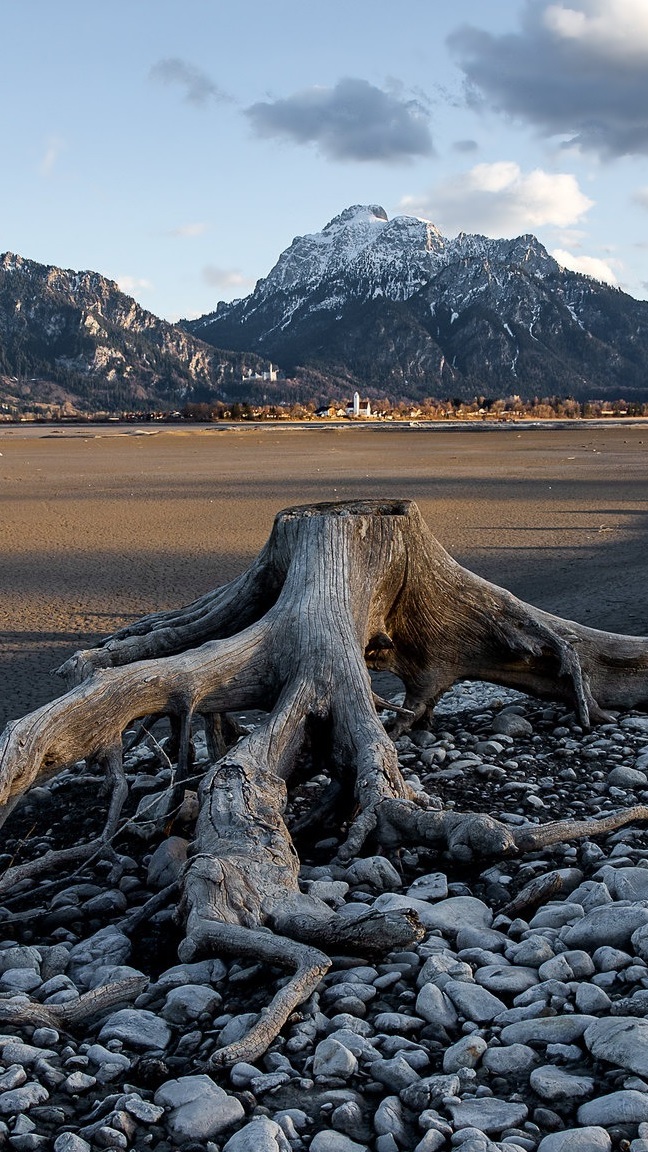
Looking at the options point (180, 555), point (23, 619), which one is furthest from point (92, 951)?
point (180, 555)

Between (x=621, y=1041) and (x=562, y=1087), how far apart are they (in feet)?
0.77

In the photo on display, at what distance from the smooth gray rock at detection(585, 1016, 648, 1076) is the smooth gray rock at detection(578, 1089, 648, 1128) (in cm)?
14

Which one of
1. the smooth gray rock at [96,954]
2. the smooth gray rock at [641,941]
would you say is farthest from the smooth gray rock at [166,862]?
the smooth gray rock at [641,941]

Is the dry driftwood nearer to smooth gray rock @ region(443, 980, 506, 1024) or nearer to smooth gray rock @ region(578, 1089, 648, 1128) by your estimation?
smooth gray rock @ region(443, 980, 506, 1024)

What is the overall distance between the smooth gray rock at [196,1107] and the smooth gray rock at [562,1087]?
826 millimetres

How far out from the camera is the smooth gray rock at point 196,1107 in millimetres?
2715

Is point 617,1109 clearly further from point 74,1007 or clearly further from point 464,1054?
point 74,1007

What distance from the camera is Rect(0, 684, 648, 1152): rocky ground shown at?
2.69m

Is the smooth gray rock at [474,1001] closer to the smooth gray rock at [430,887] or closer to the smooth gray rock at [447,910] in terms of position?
the smooth gray rock at [447,910]

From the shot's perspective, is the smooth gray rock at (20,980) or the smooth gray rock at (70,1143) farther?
the smooth gray rock at (20,980)

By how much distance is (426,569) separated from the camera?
6.41 meters

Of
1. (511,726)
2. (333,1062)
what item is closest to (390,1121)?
(333,1062)

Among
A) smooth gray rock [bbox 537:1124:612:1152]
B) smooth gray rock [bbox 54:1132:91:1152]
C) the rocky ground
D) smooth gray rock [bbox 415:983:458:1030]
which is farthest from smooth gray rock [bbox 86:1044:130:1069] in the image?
smooth gray rock [bbox 537:1124:612:1152]

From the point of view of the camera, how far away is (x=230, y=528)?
1711 centimetres
